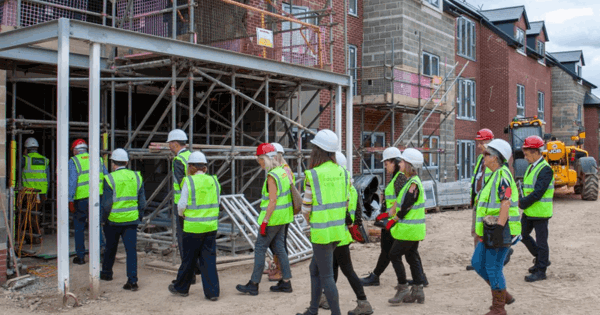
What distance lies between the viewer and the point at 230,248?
9.69m

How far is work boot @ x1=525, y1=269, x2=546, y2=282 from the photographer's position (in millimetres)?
7742

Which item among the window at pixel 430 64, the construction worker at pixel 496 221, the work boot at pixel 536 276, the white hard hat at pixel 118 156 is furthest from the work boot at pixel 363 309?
the window at pixel 430 64

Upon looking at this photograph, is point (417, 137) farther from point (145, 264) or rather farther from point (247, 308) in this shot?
point (247, 308)

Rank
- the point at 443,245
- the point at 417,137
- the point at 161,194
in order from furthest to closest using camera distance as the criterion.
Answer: the point at 417,137 → the point at 161,194 → the point at 443,245

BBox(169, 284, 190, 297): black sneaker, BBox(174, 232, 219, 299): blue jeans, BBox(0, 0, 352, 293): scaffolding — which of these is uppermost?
BBox(0, 0, 352, 293): scaffolding

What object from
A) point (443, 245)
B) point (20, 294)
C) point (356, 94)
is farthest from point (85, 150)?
point (356, 94)

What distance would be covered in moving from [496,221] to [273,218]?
2649 mm

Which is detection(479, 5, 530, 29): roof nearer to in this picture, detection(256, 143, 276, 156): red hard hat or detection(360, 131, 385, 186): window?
detection(360, 131, 385, 186): window

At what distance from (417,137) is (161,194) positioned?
8878 mm

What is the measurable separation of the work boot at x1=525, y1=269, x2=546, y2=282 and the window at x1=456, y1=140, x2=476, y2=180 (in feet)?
49.4

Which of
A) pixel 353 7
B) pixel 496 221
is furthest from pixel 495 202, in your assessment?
pixel 353 7

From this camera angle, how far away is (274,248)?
726 centimetres

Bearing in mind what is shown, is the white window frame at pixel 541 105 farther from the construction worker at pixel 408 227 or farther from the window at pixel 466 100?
the construction worker at pixel 408 227

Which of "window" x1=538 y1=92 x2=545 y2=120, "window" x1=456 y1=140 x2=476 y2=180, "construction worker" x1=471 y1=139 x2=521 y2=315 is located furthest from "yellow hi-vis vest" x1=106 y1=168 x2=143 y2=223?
"window" x1=538 y1=92 x2=545 y2=120
